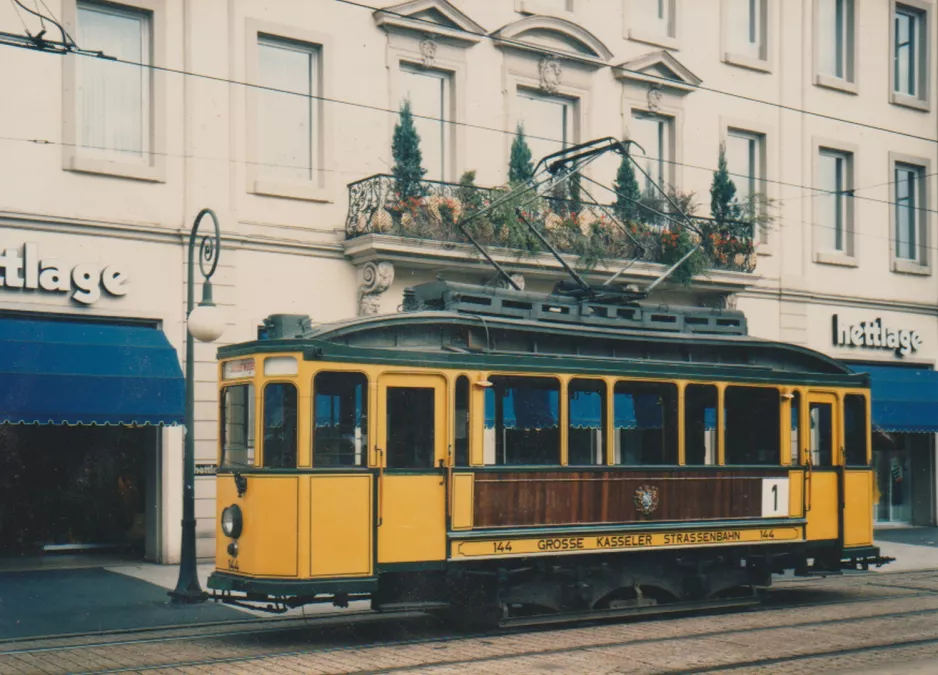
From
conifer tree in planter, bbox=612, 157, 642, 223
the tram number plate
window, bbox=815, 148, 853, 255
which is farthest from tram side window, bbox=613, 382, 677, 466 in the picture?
window, bbox=815, 148, 853, 255

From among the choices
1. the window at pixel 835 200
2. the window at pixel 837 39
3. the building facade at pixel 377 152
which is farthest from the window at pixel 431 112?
the window at pixel 837 39

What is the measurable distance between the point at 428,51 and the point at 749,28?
7863 mm

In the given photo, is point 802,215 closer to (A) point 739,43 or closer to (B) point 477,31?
(A) point 739,43

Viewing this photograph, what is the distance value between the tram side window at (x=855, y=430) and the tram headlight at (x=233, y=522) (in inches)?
297

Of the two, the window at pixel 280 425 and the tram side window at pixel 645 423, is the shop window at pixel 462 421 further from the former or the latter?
the tram side window at pixel 645 423

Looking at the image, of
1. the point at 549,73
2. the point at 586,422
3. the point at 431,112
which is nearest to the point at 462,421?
the point at 586,422

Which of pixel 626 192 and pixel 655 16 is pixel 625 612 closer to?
pixel 626 192

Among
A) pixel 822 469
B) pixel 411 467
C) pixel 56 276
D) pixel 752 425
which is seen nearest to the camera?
pixel 411 467

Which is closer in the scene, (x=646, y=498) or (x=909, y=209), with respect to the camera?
(x=646, y=498)

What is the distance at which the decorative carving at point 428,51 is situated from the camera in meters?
19.5

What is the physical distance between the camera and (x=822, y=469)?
14.5 metres

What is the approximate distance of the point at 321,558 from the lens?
1079cm

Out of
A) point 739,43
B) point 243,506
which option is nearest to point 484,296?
point 243,506

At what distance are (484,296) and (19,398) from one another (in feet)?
19.5
